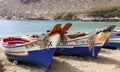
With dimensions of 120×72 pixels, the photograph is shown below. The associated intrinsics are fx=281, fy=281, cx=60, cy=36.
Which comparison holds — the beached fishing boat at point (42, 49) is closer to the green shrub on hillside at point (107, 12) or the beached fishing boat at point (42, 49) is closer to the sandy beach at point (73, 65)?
the sandy beach at point (73, 65)

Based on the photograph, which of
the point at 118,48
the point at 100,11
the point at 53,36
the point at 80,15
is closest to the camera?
the point at 53,36

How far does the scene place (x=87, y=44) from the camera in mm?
15078

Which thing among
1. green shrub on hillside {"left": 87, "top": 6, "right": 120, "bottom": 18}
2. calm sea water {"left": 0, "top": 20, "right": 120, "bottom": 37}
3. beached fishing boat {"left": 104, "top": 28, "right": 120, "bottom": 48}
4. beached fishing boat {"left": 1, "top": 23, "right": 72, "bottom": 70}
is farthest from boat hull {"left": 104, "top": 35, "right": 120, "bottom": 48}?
green shrub on hillside {"left": 87, "top": 6, "right": 120, "bottom": 18}

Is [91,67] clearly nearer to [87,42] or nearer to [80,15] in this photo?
[87,42]

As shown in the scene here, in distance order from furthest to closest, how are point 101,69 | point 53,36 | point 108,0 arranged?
point 108,0 < point 101,69 < point 53,36

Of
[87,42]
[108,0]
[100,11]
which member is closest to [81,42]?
[87,42]

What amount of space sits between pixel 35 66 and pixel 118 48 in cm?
798

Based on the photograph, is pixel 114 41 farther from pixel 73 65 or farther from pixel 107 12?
pixel 107 12

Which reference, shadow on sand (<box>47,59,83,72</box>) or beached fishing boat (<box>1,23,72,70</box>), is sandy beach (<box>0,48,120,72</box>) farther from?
beached fishing boat (<box>1,23,72,70</box>)

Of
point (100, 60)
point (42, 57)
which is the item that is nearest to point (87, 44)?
point (100, 60)

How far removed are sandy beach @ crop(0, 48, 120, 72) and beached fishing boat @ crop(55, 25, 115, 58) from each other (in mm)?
346

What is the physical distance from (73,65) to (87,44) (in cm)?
165

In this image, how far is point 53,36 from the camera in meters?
12.1

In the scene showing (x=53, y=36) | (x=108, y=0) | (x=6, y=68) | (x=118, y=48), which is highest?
(x=53, y=36)
